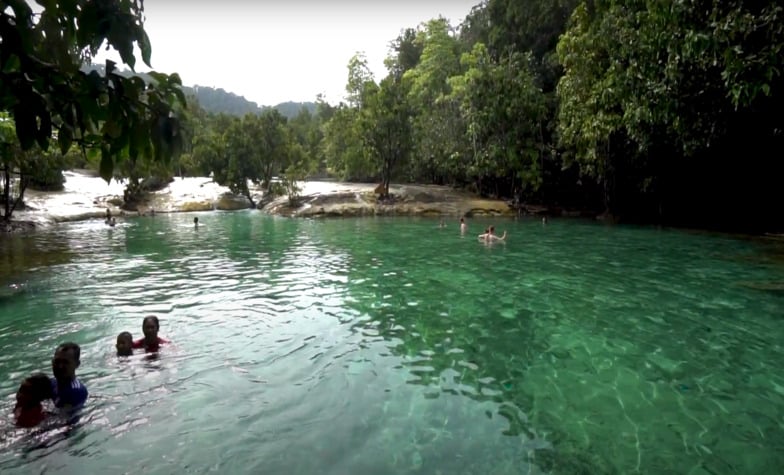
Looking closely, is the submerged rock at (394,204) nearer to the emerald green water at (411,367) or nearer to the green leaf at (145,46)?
the emerald green water at (411,367)

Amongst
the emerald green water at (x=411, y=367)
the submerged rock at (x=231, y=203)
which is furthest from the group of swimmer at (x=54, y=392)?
the submerged rock at (x=231, y=203)

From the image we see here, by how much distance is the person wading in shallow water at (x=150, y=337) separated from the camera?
296 inches

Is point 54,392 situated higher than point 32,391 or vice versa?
point 32,391

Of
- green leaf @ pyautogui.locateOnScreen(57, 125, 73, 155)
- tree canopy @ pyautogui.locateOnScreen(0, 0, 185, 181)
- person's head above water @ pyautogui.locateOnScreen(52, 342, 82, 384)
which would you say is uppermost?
tree canopy @ pyautogui.locateOnScreen(0, 0, 185, 181)

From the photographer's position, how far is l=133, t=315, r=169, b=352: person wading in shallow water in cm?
751

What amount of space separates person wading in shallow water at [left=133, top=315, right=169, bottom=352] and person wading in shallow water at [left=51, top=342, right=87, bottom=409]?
1.84 metres

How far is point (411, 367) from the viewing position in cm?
693

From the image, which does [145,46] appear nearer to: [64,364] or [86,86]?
[86,86]

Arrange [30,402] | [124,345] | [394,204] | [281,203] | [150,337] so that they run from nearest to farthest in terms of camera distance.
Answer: [30,402] < [124,345] < [150,337] < [394,204] < [281,203]

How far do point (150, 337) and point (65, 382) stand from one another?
2.04m

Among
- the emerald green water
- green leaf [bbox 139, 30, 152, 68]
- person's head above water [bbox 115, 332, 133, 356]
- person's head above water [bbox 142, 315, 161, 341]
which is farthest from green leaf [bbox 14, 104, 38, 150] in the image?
person's head above water [bbox 115, 332, 133, 356]

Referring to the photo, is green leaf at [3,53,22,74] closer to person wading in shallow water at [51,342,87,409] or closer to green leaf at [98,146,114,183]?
green leaf at [98,146,114,183]

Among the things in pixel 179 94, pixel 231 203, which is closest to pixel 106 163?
pixel 179 94

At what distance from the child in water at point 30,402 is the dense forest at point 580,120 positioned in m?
3.58
